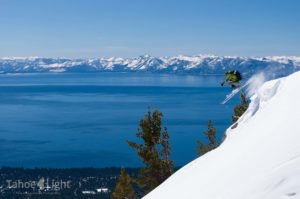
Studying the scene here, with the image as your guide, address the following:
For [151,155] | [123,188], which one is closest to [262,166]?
[151,155]

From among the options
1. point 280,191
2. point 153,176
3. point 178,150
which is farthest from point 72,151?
point 280,191

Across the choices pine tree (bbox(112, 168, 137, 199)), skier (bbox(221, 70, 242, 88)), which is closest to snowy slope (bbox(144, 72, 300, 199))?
skier (bbox(221, 70, 242, 88))

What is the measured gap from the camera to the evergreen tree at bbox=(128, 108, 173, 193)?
3275 centimetres

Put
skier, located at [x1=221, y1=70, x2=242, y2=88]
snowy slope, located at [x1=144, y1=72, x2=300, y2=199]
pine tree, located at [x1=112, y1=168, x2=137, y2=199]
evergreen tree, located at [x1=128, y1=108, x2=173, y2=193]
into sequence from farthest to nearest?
skier, located at [x1=221, y1=70, x2=242, y2=88] < pine tree, located at [x1=112, y1=168, x2=137, y2=199] < evergreen tree, located at [x1=128, y1=108, x2=173, y2=193] < snowy slope, located at [x1=144, y1=72, x2=300, y2=199]

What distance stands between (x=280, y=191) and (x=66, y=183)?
15284cm

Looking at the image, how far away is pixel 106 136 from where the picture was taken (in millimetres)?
198125

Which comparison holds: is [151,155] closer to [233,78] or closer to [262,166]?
[233,78]

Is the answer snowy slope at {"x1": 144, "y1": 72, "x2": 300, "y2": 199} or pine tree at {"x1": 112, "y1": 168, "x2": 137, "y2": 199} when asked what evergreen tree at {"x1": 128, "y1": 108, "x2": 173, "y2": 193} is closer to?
pine tree at {"x1": 112, "y1": 168, "x2": 137, "y2": 199}

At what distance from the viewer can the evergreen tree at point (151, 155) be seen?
32.8 m

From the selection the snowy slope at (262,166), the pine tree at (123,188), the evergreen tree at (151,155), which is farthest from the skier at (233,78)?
the snowy slope at (262,166)

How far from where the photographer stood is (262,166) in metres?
10.4

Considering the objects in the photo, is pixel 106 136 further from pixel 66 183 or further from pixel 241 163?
pixel 241 163

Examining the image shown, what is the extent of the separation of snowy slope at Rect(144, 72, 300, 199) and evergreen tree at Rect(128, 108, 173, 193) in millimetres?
15883

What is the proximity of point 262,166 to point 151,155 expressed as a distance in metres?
22.6
